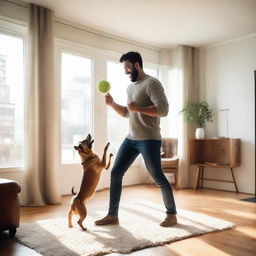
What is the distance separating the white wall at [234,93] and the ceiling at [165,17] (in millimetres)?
234

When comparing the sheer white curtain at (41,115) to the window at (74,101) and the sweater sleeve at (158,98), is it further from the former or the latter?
the sweater sleeve at (158,98)

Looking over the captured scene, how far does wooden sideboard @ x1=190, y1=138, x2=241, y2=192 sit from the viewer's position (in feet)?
15.2

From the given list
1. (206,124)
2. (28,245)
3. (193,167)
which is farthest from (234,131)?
(28,245)

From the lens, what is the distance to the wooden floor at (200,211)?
211 centimetres

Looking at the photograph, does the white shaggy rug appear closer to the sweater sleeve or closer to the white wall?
the sweater sleeve

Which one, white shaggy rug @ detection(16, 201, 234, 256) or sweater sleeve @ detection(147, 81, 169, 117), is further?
sweater sleeve @ detection(147, 81, 169, 117)

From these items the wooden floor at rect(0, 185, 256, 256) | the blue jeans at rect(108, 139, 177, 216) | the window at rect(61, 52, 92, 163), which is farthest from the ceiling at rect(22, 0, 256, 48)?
the wooden floor at rect(0, 185, 256, 256)

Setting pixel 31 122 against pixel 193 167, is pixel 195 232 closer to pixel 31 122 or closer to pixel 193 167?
pixel 31 122

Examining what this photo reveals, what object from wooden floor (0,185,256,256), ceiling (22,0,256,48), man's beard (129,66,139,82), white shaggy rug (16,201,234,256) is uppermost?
ceiling (22,0,256,48)

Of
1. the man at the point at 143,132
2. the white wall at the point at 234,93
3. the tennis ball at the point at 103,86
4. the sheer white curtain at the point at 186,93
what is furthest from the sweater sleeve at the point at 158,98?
the sheer white curtain at the point at 186,93

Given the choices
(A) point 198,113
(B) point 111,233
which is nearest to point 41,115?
(B) point 111,233

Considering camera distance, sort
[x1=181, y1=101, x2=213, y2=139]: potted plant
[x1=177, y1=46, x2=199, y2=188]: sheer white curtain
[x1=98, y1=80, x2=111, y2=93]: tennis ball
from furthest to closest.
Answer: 1. [x1=177, y1=46, x2=199, y2=188]: sheer white curtain
2. [x1=181, y1=101, x2=213, y2=139]: potted plant
3. [x1=98, y1=80, x2=111, y2=93]: tennis ball

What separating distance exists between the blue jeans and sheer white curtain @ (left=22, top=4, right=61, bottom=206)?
4.49ft

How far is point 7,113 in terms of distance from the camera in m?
3.82
